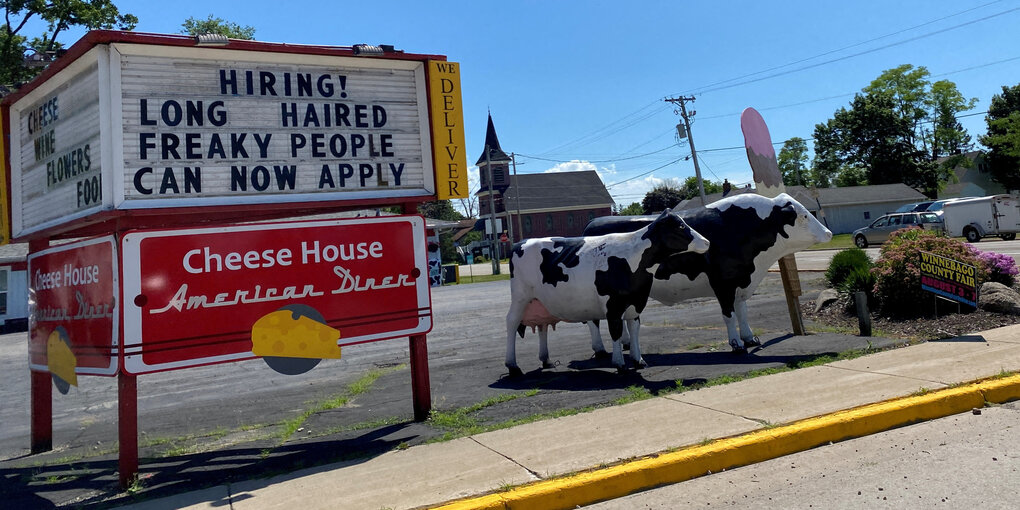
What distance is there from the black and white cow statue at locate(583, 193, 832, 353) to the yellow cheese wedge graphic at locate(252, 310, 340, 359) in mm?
4323

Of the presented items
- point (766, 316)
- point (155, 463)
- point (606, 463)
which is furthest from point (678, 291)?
point (155, 463)

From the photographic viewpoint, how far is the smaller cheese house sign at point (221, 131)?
19.1 feet

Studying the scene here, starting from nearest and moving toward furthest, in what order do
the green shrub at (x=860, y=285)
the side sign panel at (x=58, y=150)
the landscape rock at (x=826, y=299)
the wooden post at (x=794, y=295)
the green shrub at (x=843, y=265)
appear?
the side sign panel at (x=58, y=150), the wooden post at (x=794, y=295), the green shrub at (x=860, y=285), the landscape rock at (x=826, y=299), the green shrub at (x=843, y=265)

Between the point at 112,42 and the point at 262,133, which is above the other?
the point at 112,42

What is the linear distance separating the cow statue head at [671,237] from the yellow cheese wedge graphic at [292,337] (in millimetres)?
4027

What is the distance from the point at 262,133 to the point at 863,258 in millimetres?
12165

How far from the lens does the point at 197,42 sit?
19.6 feet

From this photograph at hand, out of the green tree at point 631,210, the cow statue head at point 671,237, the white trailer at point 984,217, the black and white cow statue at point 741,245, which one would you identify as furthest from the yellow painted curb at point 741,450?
the green tree at point 631,210

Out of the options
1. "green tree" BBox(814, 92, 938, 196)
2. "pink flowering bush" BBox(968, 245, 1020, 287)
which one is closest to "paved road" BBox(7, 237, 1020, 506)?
"pink flowering bush" BBox(968, 245, 1020, 287)

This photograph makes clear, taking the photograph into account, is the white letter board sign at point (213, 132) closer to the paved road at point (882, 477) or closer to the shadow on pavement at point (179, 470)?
the shadow on pavement at point (179, 470)

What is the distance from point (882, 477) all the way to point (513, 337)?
16.5ft

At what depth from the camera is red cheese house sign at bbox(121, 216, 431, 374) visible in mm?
5770

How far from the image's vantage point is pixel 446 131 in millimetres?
7309

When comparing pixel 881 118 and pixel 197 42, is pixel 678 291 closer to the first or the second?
pixel 197 42
